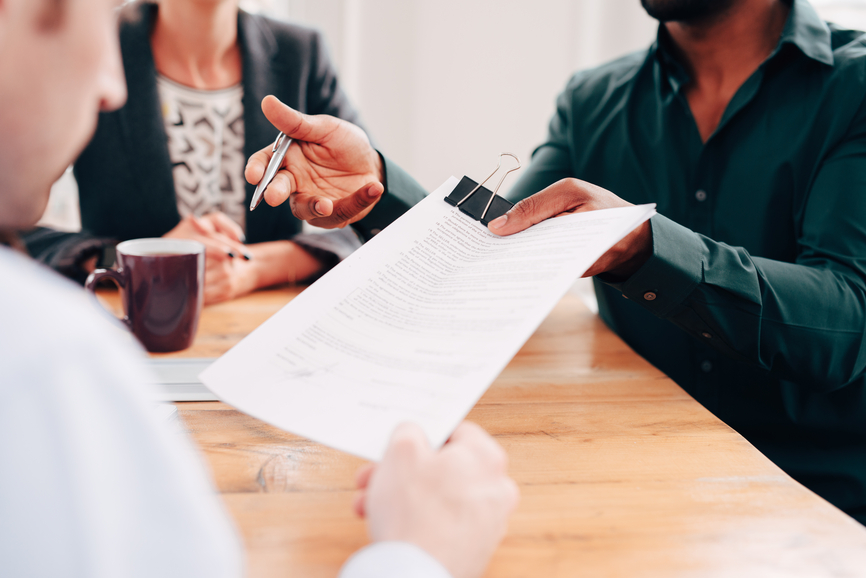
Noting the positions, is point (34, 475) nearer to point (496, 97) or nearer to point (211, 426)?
point (211, 426)

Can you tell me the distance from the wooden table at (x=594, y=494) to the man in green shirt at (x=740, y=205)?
0.14 metres

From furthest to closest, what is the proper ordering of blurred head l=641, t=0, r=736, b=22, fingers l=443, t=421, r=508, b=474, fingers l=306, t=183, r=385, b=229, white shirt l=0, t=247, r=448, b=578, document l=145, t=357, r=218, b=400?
blurred head l=641, t=0, r=736, b=22
fingers l=306, t=183, r=385, b=229
document l=145, t=357, r=218, b=400
fingers l=443, t=421, r=508, b=474
white shirt l=0, t=247, r=448, b=578

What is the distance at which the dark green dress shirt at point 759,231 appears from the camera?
25.8 inches

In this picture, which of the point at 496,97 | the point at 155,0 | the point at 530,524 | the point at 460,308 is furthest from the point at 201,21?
the point at 530,524

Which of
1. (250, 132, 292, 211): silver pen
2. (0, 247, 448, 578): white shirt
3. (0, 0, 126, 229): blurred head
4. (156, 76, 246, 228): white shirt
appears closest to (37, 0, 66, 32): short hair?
(0, 0, 126, 229): blurred head

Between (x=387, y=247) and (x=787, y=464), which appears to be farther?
(x=787, y=464)

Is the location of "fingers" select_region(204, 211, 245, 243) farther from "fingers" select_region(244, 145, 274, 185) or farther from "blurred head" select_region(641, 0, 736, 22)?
"blurred head" select_region(641, 0, 736, 22)

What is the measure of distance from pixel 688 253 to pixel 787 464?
14.9 inches

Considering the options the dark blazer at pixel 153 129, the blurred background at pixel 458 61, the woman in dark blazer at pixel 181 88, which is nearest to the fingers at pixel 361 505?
the woman in dark blazer at pixel 181 88

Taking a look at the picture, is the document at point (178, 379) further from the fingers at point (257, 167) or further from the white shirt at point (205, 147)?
the white shirt at point (205, 147)

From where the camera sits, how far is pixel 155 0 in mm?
1260

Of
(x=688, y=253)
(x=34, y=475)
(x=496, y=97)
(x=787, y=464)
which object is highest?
(x=34, y=475)

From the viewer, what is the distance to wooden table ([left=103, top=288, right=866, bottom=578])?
0.35 m

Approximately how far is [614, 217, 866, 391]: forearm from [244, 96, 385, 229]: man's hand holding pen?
35 cm
